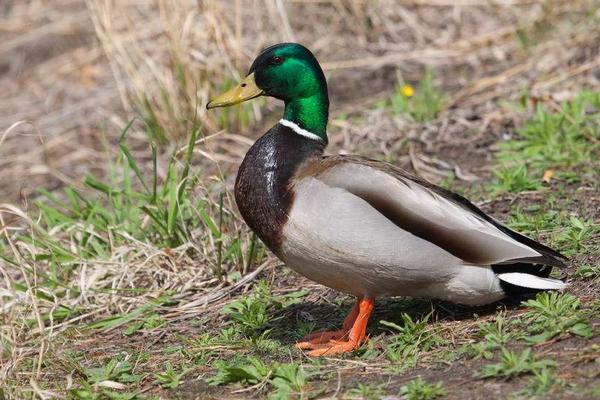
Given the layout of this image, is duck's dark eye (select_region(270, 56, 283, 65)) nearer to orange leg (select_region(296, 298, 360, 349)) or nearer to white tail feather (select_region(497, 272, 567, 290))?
orange leg (select_region(296, 298, 360, 349))

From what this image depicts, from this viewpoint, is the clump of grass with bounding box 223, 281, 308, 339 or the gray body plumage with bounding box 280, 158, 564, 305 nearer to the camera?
the gray body plumage with bounding box 280, 158, 564, 305

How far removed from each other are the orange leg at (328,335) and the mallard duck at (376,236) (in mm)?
11

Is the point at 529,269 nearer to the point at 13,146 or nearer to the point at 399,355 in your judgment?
the point at 399,355

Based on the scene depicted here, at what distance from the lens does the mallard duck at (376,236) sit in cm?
371

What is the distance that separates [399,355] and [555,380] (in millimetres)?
696

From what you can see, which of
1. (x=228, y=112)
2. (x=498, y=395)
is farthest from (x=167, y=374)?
(x=228, y=112)

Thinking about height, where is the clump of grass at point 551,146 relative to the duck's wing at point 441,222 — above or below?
below

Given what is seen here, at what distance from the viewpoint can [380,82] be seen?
297 inches

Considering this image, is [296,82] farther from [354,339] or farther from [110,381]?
[110,381]

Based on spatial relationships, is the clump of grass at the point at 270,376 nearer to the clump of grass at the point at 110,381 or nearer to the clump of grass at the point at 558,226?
the clump of grass at the point at 110,381

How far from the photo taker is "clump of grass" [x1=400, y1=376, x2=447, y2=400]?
10.7 ft

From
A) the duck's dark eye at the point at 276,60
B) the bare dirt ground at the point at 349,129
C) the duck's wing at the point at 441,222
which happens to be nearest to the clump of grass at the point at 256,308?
the bare dirt ground at the point at 349,129

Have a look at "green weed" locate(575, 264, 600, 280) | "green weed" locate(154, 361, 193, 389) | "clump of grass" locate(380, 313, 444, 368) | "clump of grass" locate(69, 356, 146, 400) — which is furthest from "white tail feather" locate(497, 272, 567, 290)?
"clump of grass" locate(69, 356, 146, 400)

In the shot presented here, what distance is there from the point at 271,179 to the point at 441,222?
0.68 meters
